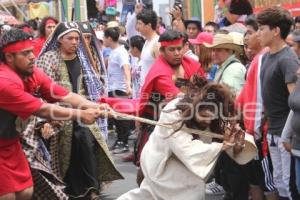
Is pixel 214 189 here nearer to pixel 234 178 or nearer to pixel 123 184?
pixel 123 184

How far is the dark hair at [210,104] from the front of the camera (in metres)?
4.28

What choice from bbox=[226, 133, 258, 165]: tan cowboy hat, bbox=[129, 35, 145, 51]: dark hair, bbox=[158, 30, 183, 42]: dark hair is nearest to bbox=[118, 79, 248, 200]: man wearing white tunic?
bbox=[226, 133, 258, 165]: tan cowboy hat

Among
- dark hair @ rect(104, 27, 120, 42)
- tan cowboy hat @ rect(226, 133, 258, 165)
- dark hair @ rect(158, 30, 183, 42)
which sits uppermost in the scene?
dark hair @ rect(158, 30, 183, 42)

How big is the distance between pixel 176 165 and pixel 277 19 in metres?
1.46

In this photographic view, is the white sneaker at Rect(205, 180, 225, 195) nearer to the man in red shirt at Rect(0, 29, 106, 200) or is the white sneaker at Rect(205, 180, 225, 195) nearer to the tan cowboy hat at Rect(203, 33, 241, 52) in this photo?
the tan cowboy hat at Rect(203, 33, 241, 52)

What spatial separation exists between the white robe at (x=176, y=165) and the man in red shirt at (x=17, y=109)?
0.55 m

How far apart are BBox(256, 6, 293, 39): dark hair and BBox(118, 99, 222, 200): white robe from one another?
3.65 feet

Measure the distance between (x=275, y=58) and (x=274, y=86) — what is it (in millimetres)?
213

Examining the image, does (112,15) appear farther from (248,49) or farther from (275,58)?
(275,58)

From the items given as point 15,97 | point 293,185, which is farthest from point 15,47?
point 293,185

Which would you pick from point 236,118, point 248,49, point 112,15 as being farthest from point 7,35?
point 112,15

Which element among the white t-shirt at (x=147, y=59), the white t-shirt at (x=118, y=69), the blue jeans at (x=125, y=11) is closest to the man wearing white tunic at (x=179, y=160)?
the white t-shirt at (x=147, y=59)

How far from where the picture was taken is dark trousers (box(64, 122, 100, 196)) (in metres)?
6.51

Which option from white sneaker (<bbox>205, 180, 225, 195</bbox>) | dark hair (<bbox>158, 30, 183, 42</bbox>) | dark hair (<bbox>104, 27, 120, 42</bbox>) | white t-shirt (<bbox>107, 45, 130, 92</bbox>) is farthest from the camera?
dark hair (<bbox>104, 27, 120, 42</bbox>)
